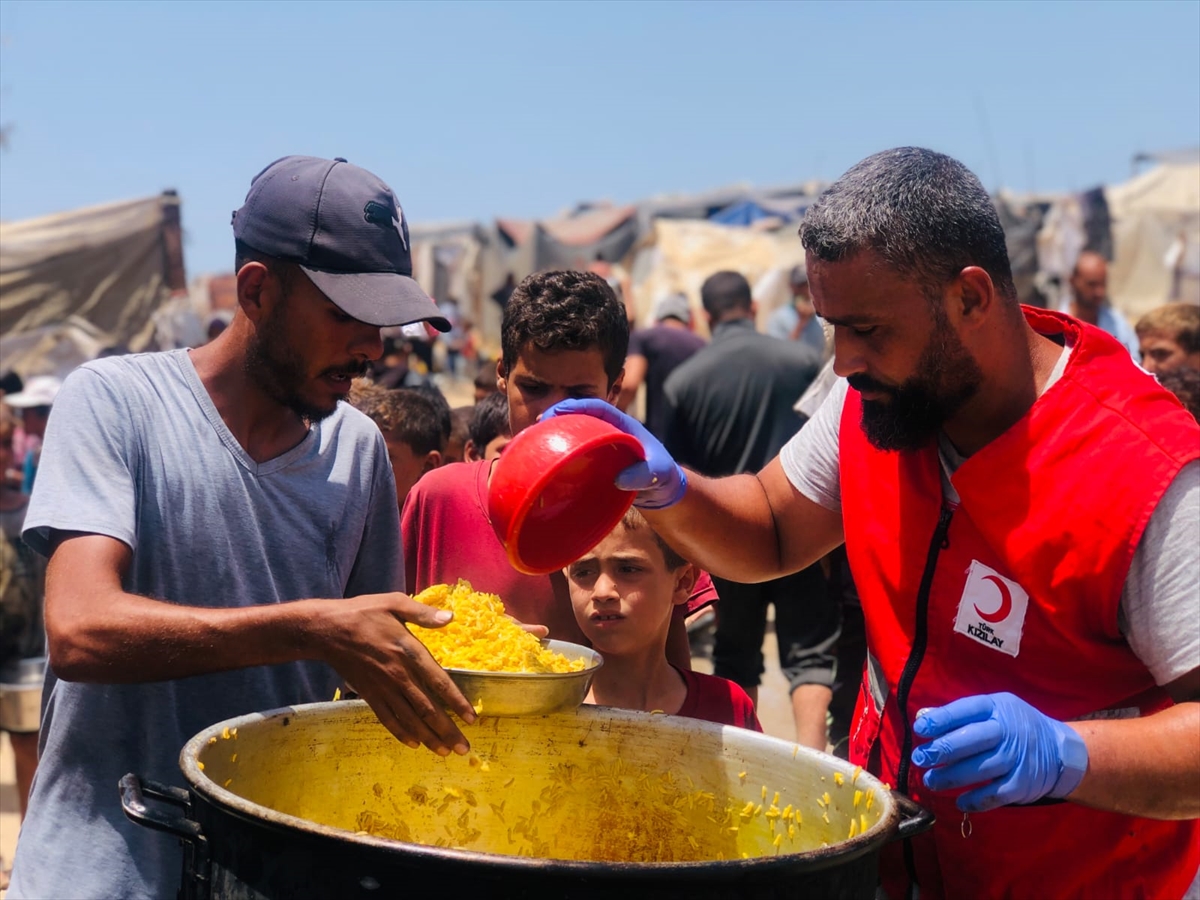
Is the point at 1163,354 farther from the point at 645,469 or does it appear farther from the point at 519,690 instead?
the point at 519,690

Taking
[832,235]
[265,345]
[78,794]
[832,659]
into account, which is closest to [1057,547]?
[832,235]

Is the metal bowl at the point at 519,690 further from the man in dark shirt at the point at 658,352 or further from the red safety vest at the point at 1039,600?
the man in dark shirt at the point at 658,352

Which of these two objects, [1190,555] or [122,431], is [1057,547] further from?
[122,431]

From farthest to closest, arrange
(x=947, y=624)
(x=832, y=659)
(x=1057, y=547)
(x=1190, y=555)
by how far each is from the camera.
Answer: (x=832, y=659) < (x=947, y=624) < (x=1057, y=547) < (x=1190, y=555)

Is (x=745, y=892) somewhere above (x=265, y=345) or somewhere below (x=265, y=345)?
below

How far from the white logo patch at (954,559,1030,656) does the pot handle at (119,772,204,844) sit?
4.27ft

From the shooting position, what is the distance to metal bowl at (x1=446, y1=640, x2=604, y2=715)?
2018mm

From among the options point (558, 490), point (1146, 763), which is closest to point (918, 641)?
point (1146, 763)

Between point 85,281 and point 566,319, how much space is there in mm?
7390

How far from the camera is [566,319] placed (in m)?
3.34

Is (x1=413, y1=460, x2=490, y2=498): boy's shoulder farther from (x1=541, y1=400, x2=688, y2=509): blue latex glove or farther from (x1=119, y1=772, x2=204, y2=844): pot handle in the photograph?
(x1=119, y1=772, x2=204, y2=844): pot handle

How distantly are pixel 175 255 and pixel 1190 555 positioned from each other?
378 inches

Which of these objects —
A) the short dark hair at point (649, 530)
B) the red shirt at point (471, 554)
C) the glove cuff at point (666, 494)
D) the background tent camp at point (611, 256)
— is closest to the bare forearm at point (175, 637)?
the glove cuff at point (666, 494)

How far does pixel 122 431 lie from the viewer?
2.11m
